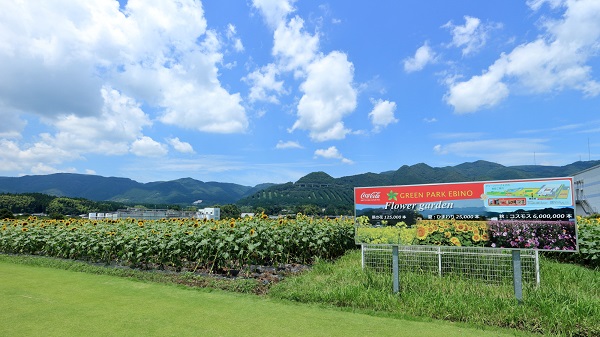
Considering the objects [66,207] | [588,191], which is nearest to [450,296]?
[588,191]

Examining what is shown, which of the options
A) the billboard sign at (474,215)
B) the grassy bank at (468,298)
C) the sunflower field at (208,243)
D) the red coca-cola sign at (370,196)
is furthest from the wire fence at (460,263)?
the sunflower field at (208,243)

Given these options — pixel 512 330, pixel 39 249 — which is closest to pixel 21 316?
pixel 512 330

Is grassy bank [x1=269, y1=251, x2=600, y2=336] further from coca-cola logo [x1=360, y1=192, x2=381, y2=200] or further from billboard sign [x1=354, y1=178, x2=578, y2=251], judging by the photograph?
coca-cola logo [x1=360, y1=192, x2=381, y2=200]

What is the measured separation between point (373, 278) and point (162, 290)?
11.3ft

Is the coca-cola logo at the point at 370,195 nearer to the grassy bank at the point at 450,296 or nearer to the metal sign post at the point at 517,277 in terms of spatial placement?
Result: the grassy bank at the point at 450,296

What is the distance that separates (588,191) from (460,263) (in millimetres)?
67782

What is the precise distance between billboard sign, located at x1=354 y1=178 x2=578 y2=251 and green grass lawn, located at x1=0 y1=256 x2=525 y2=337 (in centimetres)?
137

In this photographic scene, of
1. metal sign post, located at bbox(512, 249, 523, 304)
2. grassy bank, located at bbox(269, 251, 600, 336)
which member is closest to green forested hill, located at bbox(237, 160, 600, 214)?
grassy bank, located at bbox(269, 251, 600, 336)

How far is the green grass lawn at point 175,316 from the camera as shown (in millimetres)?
3799

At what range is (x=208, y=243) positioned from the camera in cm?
722

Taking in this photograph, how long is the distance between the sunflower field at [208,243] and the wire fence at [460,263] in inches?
73.3

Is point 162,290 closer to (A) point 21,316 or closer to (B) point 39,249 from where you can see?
(A) point 21,316

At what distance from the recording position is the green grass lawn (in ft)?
12.5

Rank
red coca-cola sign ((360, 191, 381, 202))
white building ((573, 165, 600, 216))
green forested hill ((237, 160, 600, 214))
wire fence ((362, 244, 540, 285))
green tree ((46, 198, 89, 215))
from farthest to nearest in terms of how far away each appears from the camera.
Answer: green forested hill ((237, 160, 600, 214)) < green tree ((46, 198, 89, 215)) < white building ((573, 165, 600, 216)) < wire fence ((362, 244, 540, 285)) < red coca-cola sign ((360, 191, 381, 202))
